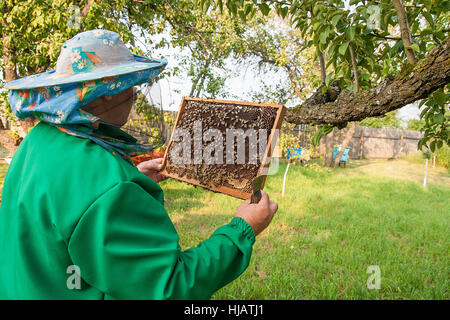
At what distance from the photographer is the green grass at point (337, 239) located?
3207 millimetres

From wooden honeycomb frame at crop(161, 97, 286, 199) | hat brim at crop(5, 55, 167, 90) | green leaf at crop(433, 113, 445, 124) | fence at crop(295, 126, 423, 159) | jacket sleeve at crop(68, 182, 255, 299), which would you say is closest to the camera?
jacket sleeve at crop(68, 182, 255, 299)

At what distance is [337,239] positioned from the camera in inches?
176

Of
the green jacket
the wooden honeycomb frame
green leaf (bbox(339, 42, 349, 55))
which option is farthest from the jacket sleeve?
green leaf (bbox(339, 42, 349, 55))

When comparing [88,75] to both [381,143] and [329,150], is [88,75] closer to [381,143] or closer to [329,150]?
[329,150]

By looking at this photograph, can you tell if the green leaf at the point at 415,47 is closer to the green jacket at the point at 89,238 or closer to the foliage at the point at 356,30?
the foliage at the point at 356,30

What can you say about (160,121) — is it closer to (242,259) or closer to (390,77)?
(242,259)

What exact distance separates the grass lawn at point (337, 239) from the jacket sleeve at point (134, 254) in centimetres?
226

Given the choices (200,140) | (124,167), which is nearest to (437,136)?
(200,140)

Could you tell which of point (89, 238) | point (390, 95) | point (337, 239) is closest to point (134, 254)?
point (89, 238)

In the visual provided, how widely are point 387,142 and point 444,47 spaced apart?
1845 centimetres

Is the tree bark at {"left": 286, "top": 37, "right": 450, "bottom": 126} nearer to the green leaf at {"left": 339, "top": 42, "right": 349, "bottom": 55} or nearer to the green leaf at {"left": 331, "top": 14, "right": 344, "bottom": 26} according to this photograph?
the green leaf at {"left": 339, "top": 42, "right": 349, "bottom": 55}

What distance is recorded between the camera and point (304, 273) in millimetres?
3543

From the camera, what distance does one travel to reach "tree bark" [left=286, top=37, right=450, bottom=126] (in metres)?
1.51

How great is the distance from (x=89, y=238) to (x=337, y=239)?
4264 millimetres
